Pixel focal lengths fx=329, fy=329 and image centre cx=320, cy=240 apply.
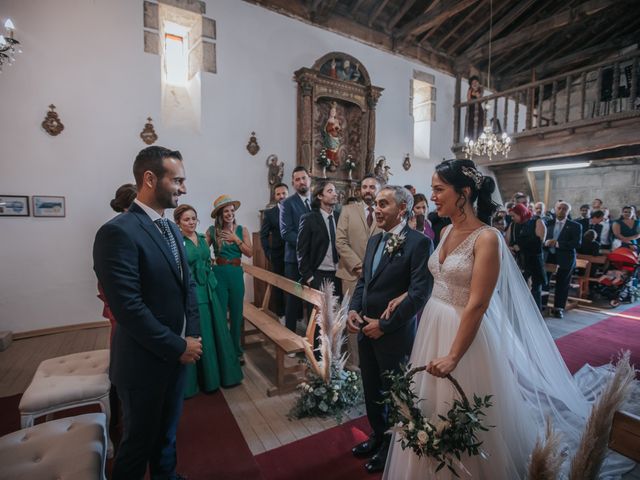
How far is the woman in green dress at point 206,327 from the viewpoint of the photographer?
283 centimetres

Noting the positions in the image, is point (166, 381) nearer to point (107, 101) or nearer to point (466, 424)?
point (466, 424)

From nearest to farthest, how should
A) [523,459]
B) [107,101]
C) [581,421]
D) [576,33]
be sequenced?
[523,459] < [581,421] < [107,101] < [576,33]

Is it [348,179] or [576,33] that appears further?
[576,33]

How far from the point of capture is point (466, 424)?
1.24m

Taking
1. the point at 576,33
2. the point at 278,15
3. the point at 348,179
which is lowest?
the point at 348,179

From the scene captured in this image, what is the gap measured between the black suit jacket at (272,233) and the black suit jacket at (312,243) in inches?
44.0

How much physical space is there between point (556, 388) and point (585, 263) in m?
5.57

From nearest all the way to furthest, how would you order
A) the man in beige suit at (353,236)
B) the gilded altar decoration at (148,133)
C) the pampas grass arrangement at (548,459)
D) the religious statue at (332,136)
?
the pampas grass arrangement at (548,459)
the man in beige suit at (353,236)
the gilded altar decoration at (148,133)
the religious statue at (332,136)

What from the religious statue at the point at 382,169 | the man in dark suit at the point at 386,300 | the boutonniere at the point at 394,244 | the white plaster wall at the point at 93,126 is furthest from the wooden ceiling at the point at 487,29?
the boutonniere at the point at 394,244

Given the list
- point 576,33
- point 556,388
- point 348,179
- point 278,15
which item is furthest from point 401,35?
point 556,388

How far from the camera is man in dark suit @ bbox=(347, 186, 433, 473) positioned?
1.81m

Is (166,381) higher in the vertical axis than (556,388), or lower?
higher

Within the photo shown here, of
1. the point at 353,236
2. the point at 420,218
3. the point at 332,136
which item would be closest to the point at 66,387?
the point at 353,236

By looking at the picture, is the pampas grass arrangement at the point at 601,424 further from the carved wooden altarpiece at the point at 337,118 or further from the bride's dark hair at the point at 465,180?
the carved wooden altarpiece at the point at 337,118
